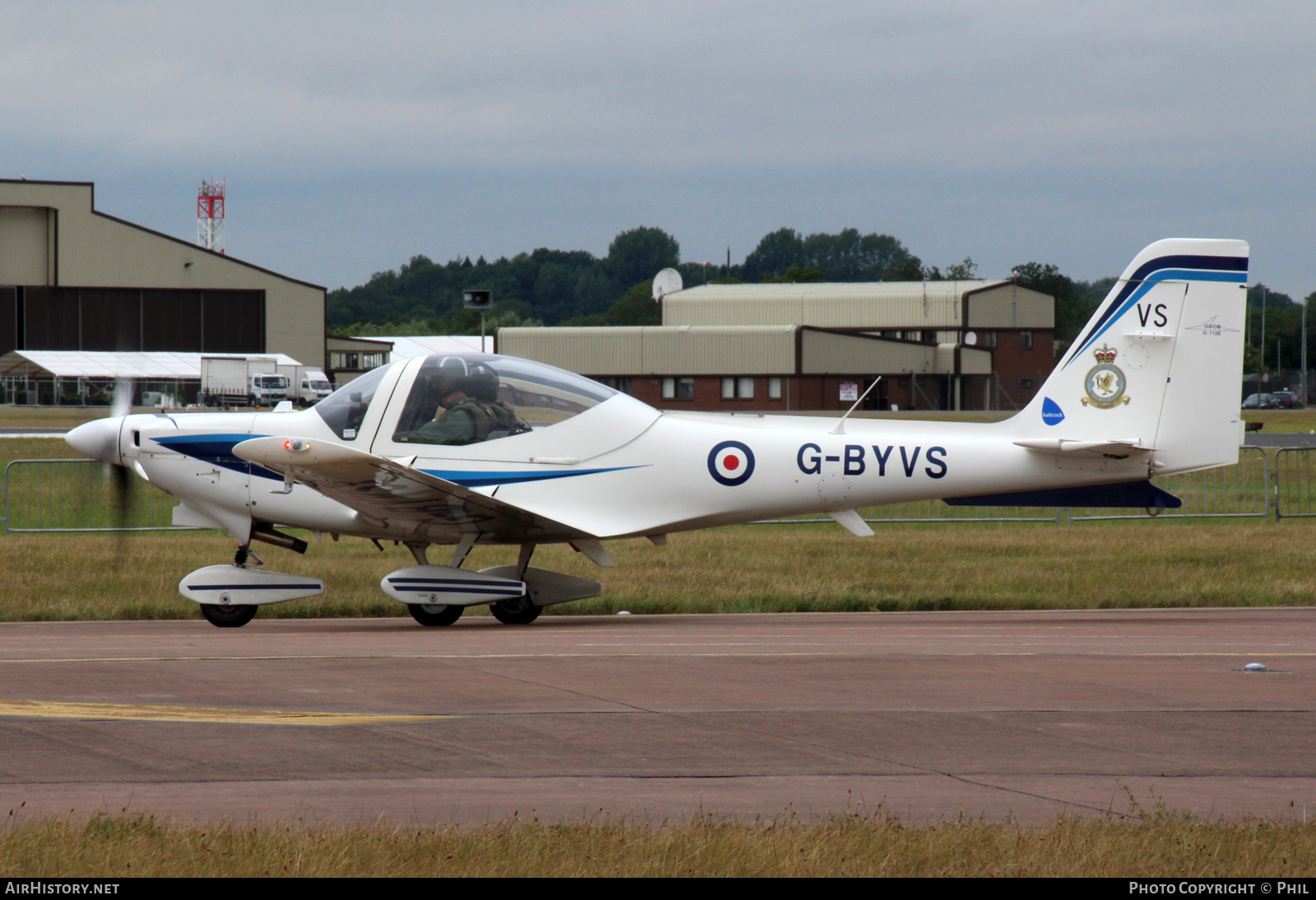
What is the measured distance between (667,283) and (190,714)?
263 feet

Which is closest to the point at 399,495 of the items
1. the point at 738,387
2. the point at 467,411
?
the point at 467,411

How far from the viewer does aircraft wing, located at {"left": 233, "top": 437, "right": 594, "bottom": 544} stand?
443 inches

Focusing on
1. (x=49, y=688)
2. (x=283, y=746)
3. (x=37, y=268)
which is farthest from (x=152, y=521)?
(x=37, y=268)

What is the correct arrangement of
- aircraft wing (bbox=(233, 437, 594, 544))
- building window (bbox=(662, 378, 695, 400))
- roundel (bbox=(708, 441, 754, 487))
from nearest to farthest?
aircraft wing (bbox=(233, 437, 594, 544)) → roundel (bbox=(708, 441, 754, 487)) → building window (bbox=(662, 378, 695, 400))

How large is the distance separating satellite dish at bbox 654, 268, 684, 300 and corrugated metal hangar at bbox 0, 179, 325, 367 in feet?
68.2

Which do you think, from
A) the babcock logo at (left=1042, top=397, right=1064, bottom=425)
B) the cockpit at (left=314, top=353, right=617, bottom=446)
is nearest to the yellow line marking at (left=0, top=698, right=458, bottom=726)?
the cockpit at (left=314, top=353, right=617, bottom=446)

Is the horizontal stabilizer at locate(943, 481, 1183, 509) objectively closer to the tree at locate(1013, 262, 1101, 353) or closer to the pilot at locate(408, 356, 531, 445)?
the pilot at locate(408, 356, 531, 445)

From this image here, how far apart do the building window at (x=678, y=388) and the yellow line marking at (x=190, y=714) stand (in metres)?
62.0

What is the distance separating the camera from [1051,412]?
43.5ft

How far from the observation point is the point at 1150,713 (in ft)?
27.7

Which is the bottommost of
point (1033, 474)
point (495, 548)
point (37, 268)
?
point (495, 548)

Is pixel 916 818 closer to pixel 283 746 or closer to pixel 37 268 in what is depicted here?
pixel 283 746

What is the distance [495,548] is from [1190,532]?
1049cm

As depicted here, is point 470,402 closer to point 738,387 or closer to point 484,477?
point 484,477
